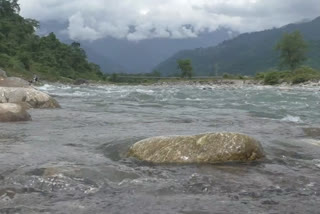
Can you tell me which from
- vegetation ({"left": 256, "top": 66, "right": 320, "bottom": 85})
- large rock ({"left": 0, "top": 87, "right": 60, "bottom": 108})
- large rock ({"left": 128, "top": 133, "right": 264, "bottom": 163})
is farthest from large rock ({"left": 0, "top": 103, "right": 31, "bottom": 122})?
vegetation ({"left": 256, "top": 66, "right": 320, "bottom": 85})

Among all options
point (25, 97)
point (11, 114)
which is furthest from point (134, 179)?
point (25, 97)

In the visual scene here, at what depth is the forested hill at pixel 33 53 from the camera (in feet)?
260

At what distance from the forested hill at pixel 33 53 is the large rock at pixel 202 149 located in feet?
211

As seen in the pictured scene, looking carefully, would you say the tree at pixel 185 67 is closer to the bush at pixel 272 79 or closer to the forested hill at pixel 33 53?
the forested hill at pixel 33 53

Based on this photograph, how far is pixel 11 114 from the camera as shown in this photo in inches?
542

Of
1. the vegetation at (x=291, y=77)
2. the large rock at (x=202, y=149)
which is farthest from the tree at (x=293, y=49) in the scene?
the large rock at (x=202, y=149)

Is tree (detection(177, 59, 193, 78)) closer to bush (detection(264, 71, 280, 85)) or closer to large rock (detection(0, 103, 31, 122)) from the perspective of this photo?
bush (detection(264, 71, 280, 85))

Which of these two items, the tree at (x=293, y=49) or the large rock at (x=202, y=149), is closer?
the large rock at (x=202, y=149)

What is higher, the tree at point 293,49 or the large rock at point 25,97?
the tree at point 293,49

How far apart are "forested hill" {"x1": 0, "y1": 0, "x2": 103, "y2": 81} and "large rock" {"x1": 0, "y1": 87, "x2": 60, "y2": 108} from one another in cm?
5275

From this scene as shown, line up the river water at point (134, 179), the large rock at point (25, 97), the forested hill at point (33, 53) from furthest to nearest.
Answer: the forested hill at point (33, 53), the large rock at point (25, 97), the river water at point (134, 179)

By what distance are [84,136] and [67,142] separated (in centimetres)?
111

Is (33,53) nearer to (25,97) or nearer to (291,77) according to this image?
(291,77)

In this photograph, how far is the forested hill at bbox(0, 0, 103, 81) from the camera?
7919 centimetres
